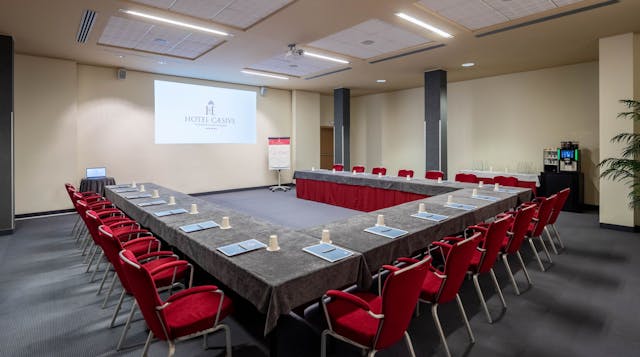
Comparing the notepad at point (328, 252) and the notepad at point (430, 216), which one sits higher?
the notepad at point (430, 216)

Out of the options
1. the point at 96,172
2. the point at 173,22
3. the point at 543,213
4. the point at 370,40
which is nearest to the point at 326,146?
the point at 370,40

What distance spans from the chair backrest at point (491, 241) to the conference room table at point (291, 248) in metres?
0.45

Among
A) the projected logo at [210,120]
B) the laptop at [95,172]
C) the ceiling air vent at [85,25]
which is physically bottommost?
the laptop at [95,172]

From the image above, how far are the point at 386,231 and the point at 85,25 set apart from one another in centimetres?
523

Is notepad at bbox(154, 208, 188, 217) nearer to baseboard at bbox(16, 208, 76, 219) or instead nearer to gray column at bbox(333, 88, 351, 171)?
baseboard at bbox(16, 208, 76, 219)

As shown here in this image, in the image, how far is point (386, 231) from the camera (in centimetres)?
279

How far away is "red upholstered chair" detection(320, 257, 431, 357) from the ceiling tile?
4.09 m

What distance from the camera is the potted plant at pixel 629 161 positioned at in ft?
16.7

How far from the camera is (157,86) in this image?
27.4ft

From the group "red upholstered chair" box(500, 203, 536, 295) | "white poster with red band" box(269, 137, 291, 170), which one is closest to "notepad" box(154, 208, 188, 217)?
"red upholstered chair" box(500, 203, 536, 295)

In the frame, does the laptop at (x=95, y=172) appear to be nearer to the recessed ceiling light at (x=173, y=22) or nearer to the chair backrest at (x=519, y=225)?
the recessed ceiling light at (x=173, y=22)

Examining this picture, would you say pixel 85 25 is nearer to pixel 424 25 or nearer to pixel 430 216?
pixel 424 25

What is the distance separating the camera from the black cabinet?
6902 mm

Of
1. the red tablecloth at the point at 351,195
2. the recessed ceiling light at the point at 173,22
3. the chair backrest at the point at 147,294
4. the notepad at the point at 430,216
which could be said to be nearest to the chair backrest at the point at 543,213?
the notepad at the point at 430,216
